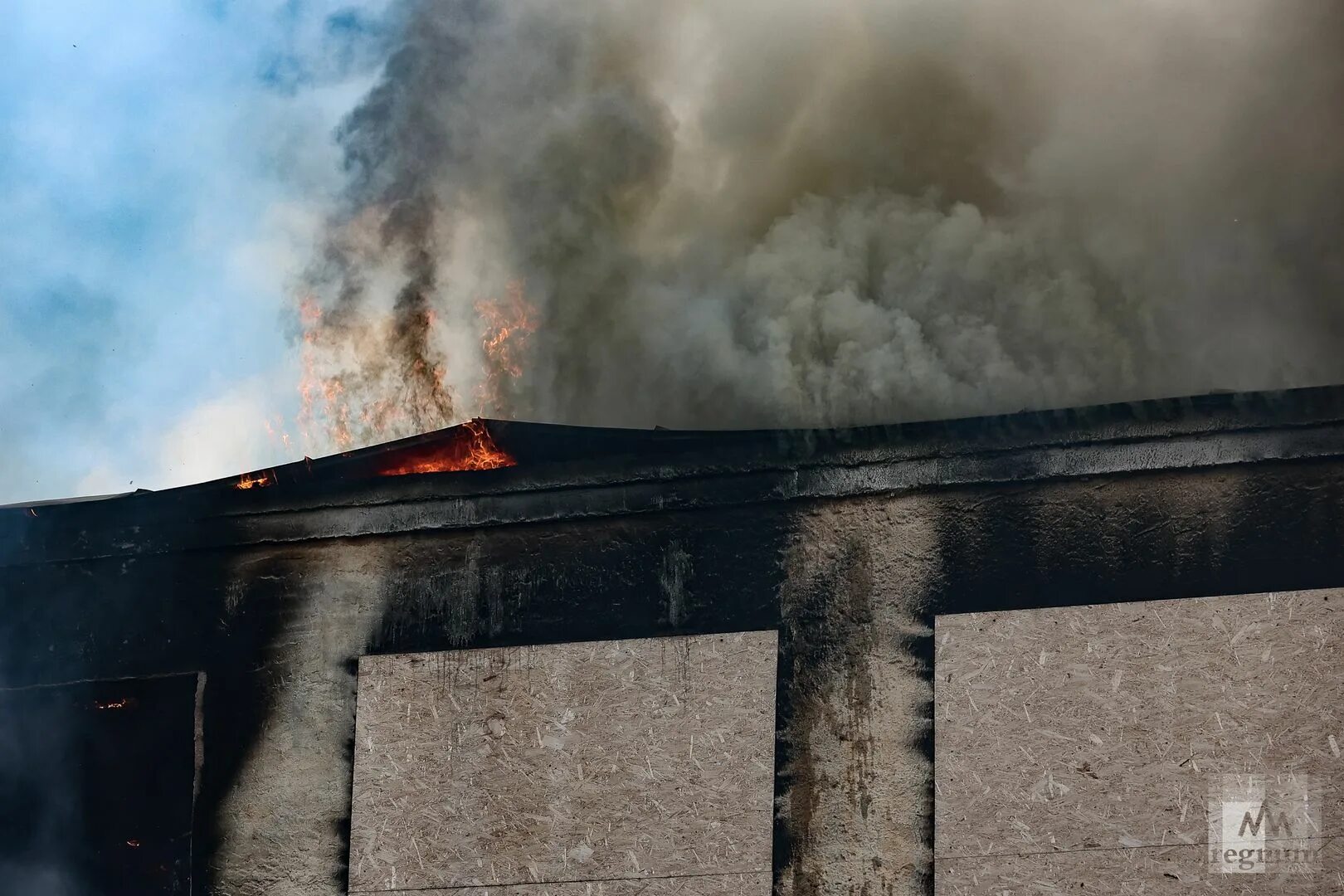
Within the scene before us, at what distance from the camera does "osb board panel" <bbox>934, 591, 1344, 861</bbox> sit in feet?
21.7

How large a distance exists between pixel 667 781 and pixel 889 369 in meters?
4.19

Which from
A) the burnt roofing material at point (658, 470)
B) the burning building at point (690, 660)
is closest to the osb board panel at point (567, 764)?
the burning building at point (690, 660)

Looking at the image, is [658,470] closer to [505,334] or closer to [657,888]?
[657,888]

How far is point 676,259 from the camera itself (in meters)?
13.8

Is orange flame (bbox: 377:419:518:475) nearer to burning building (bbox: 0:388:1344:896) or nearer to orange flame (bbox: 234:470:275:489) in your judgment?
burning building (bbox: 0:388:1344:896)

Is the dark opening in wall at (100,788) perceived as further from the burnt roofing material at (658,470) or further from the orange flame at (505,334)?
the orange flame at (505,334)

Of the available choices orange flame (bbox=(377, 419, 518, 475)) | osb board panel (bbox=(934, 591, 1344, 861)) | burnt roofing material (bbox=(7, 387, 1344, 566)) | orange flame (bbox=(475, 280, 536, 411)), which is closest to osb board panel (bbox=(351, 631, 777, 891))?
burnt roofing material (bbox=(7, 387, 1344, 566))

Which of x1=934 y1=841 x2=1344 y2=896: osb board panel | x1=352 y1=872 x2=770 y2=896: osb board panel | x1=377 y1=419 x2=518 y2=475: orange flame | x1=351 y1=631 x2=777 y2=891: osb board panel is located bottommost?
x1=352 y1=872 x2=770 y2=896: osb board panel

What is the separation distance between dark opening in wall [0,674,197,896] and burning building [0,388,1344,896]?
0.02 m

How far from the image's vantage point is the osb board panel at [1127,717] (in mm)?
6609

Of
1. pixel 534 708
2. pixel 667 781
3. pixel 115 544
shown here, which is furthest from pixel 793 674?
pixel 115 544

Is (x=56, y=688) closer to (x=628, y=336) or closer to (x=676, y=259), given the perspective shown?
(x=628, y=336)

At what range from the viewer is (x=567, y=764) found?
7.69 metres

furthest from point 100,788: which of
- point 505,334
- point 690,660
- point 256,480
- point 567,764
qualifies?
point 505,334
